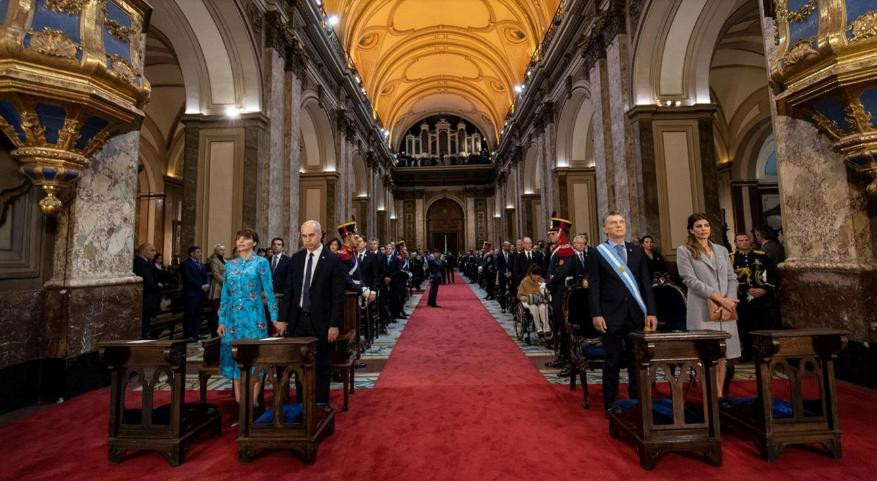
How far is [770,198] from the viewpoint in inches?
554

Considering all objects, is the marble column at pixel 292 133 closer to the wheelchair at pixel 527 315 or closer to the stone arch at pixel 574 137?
the wheelchair at pixel 527 315

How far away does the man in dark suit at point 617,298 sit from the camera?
3.00 metres

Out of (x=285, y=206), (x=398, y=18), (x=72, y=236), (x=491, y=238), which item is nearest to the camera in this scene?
(x=72, y=236)

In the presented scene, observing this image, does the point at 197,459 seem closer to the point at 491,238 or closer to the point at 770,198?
the point at 770,198

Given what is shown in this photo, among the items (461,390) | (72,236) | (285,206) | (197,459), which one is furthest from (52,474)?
(285,206)

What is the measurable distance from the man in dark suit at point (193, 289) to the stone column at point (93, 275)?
222 cm

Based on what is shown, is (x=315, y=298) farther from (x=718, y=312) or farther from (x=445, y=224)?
(x=445, y=224)

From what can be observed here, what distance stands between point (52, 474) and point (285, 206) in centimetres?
629

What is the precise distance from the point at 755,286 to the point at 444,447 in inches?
138

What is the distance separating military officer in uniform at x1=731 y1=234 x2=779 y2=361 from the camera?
4.12 meters

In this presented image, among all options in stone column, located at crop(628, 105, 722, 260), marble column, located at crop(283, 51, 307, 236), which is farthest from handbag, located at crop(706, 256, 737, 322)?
marble column, located at crop(283, 51, 307, 236)

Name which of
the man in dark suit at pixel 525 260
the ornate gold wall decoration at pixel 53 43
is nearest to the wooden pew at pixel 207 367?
the ornate gold wall decoration at pixel 53 43

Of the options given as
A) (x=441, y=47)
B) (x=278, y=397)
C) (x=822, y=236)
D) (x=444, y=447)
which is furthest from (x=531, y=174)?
(x=278, y=397)

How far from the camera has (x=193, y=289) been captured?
21.3 ft
